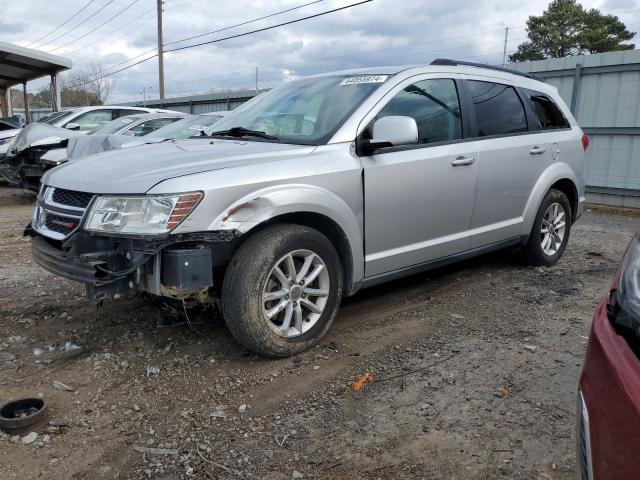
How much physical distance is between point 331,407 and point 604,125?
9.06 m

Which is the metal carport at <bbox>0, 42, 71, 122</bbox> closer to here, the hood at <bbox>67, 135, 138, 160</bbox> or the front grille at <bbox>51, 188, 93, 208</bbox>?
the hood at <bbox>67, 135, 138, 160</bbox>

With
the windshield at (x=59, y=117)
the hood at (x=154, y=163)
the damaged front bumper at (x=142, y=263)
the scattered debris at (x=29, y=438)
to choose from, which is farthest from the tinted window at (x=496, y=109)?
the windshield at (x=59, y=117)

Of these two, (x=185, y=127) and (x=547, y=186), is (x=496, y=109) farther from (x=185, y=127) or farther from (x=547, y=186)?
(x=185, y=127)

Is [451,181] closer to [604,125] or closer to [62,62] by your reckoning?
[604,125]

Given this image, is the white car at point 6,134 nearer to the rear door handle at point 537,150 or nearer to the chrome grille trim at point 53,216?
the chrome grille trim at point 53,216

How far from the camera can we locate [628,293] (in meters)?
1.54

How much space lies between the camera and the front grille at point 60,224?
326cm

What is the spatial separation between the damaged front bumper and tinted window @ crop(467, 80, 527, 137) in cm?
260

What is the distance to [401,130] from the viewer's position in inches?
140

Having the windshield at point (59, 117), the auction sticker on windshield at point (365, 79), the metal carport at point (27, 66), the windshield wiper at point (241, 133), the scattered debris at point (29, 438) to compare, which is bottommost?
the scattered debris at point (29, 438)

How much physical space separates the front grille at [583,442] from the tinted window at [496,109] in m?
3.30

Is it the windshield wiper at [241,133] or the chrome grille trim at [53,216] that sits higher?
the windshield wiper at [241,133]

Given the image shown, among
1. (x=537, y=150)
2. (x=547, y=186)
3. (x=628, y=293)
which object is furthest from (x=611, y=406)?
(x=547, y=186)

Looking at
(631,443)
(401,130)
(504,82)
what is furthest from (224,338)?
(504,82)
